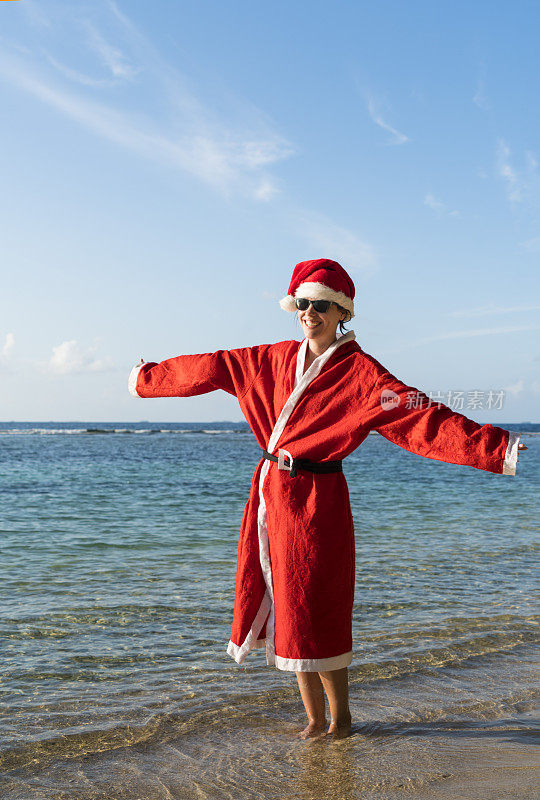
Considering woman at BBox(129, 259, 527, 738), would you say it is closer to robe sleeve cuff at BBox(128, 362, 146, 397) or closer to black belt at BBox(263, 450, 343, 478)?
black belt at BBox(263, 450, 343, 478)

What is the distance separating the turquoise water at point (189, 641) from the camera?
124 inches

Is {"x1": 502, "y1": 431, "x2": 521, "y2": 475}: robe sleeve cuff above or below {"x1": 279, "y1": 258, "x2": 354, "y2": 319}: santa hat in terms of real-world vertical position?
below

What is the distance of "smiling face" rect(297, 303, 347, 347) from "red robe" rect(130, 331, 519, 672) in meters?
0.06

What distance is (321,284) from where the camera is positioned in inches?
113

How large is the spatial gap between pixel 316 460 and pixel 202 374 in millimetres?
688

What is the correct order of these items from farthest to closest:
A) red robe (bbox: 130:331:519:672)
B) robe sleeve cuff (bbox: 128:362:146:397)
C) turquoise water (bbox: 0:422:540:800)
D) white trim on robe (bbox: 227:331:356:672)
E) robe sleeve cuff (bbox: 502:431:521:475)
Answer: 1. robe sleeve cuff (bbox: 128:362:146:397)
2. turquoise water (bbox: 0:422:540:800)
3. white trim on robe (bbox: 227:331:356:672)
4. red robe (bbox: 130:331:519:672)
5. robe sleeve cuff (bbox: 502:431:521:475)

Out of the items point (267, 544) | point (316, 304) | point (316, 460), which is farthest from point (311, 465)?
point (316, 304)

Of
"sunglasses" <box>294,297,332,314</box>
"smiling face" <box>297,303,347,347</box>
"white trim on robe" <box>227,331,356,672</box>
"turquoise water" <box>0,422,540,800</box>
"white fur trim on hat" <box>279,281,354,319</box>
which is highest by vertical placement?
"white fur trim on hat" <box>279,281,354,319</box>

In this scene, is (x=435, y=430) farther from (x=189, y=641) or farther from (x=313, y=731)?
(x=189, y=641)

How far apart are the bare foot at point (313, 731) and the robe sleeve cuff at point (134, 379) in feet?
5.52

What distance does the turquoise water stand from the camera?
3160 mm

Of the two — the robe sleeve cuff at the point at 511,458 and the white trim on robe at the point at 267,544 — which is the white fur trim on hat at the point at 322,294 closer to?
the white trim on robe at the point at 267,544

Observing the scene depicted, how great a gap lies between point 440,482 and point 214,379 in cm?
1622

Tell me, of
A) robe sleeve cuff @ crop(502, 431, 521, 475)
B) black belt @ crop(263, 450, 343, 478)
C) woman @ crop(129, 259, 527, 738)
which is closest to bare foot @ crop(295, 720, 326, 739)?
woman @ crop(129, 259, 527, 738)
